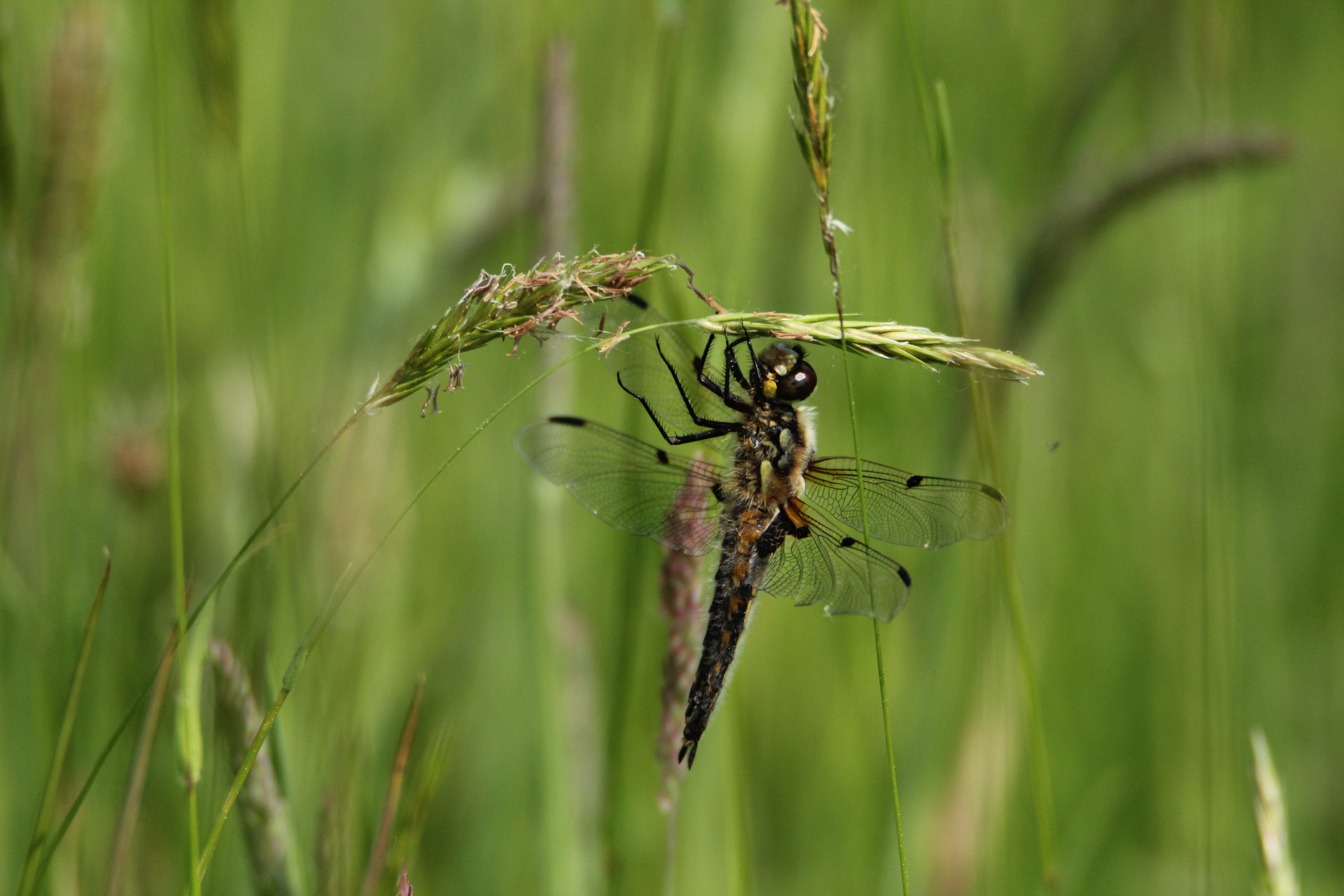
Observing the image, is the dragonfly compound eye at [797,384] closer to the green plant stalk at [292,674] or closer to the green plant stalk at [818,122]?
the green plant stalk at [818,122]

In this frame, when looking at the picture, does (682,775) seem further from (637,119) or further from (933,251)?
(637,119)

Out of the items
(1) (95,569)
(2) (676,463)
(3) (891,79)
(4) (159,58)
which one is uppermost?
(3) (891,79)

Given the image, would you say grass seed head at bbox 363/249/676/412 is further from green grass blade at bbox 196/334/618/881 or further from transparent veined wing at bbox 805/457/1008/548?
transparent veined wing at bbox 805/457/1008/548

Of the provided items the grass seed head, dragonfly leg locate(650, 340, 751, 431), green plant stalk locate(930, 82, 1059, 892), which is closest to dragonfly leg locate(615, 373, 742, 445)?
dragonfly leg locate(650, 340, 751, 431)

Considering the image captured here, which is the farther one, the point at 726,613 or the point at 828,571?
the point at 828,571

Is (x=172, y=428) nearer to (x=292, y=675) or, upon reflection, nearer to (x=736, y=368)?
(x=292, y=675)

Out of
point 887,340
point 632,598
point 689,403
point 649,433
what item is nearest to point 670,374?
point 689,403

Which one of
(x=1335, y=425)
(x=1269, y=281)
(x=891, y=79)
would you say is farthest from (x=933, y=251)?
(x=1269, y=281)

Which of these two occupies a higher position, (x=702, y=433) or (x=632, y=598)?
(x=702, y=433)
